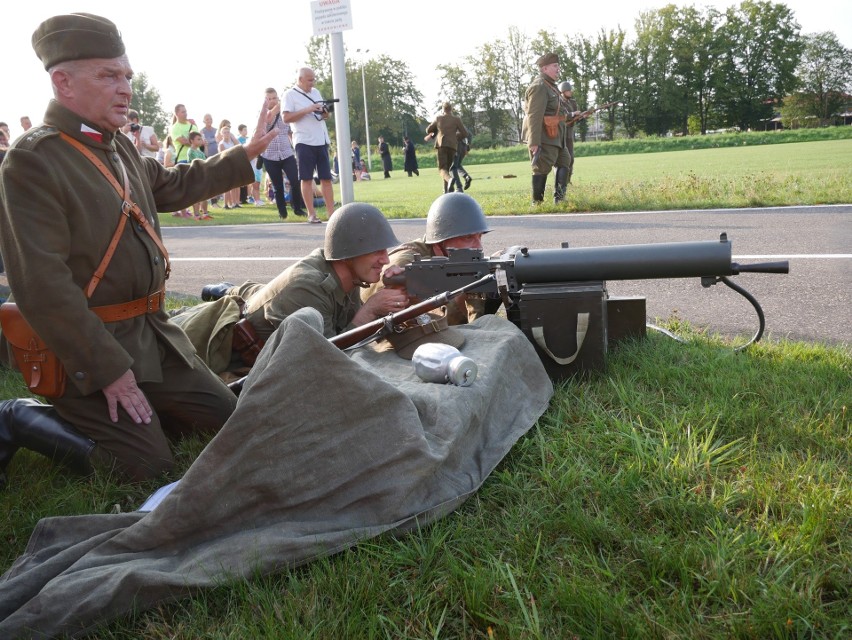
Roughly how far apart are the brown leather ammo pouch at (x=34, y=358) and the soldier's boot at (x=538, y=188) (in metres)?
10.7

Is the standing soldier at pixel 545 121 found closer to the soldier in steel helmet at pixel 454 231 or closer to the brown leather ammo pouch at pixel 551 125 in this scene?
the brown leather ammo pouch at pixel 551 125

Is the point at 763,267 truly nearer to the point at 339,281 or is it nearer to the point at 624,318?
the point at 624,318

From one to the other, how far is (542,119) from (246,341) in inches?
357

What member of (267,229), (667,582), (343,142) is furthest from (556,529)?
(267,229)

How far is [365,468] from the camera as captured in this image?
264 centimetres

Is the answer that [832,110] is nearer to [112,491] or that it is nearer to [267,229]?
[267,229]

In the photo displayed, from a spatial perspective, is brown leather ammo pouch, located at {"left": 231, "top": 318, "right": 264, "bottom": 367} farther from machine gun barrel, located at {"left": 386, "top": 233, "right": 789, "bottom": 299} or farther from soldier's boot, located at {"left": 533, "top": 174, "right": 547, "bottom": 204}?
soldier's boot, located at {"left": 533, "top": 174, "right": 547, "bottom": 204}

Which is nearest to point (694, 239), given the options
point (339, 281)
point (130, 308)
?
point (339, 281)

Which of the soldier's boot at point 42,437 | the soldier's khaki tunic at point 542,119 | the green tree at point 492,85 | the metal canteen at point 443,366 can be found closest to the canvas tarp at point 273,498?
the metal canteen at point 443,366

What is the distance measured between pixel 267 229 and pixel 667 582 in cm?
1159

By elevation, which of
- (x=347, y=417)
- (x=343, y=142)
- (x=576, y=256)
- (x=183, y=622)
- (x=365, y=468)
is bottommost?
(x=183, y=622)

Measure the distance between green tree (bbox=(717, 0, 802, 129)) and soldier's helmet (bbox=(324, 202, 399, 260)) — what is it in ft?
281

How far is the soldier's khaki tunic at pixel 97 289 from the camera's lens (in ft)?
10.2

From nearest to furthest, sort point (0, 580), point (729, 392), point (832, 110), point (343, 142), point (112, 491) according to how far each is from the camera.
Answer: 1. point (0, 580)
2. point (112, 491)
3. point (729, 392)
4. point (343, 142)
5. point (832, 110)
